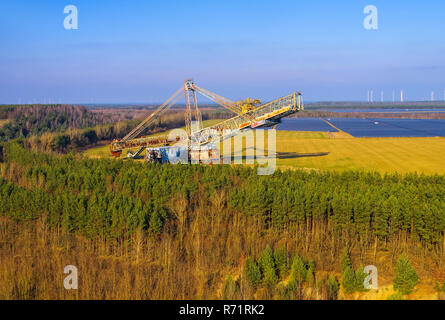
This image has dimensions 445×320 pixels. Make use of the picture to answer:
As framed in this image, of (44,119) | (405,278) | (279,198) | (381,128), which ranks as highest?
(44,119)

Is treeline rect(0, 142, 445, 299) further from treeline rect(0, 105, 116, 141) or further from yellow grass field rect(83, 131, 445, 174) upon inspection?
treeline rect(0, 105, 116, 141)

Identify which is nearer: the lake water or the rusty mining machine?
the rusty mining machine

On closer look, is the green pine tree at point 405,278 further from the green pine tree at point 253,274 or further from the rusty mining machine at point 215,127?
the rusty mining machine at point 215,127

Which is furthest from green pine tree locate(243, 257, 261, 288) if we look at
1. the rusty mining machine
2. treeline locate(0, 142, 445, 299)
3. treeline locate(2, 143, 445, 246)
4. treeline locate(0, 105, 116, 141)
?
treeline locate(0, 105, 116, 141)

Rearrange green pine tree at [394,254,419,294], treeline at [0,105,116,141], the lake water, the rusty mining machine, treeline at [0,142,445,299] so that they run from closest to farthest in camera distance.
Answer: green pine tree at [394,254,419,294], treeline at [0,142,445,299], the rusty mining machine, the lake water, treeline at [0,105,116,141]

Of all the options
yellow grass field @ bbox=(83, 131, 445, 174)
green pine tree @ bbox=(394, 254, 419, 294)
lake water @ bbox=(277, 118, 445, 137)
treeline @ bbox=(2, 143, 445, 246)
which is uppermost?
lake water @ bbox=(277, 118, 445, 137)

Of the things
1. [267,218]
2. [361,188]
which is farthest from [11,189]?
[361,188]

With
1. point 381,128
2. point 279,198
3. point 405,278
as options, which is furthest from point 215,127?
point 381,128

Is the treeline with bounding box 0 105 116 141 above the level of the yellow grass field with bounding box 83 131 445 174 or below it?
above

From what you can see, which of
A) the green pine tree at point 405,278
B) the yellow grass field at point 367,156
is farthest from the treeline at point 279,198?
the yellow grass field at point 367,156

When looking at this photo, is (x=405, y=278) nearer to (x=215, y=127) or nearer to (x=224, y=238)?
(x=224, y=238)
